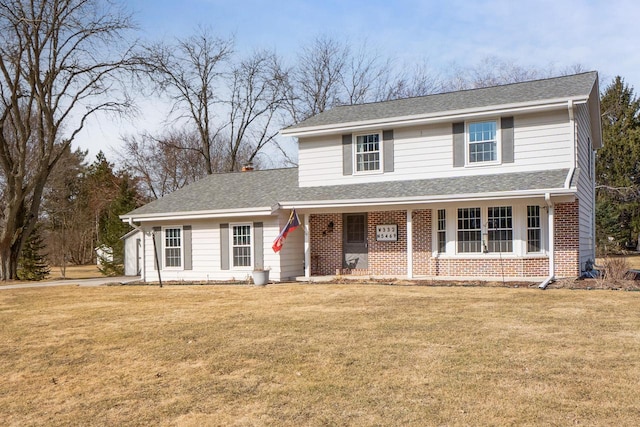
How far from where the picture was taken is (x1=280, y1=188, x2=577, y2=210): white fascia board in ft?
45.3

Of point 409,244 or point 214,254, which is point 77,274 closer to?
point 214,254

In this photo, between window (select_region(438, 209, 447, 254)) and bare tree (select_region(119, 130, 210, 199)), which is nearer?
window (select_region(438, 209, 447, 254))

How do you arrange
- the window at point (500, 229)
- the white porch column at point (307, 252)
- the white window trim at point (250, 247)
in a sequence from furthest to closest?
the white window trim at point (250, 247)
the white porch column at point (307, 252)
the window at point (500, 229)

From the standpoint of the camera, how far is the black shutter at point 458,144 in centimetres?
1652

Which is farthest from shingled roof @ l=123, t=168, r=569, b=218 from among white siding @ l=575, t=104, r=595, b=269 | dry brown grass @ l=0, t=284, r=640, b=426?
dry brown grass @ l=0, t=284, r=640, b=426

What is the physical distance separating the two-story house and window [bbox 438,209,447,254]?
0.14ft

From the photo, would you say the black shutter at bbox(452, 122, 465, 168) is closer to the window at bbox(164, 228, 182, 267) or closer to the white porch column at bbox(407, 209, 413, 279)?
the white porch column at bbox(407, 209, 413, 279)

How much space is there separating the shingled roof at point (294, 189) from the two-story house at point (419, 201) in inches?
3.3

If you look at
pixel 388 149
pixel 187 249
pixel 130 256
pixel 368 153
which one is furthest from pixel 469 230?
pixel 130 256

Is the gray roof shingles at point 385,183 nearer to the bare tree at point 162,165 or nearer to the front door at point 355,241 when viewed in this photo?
the front door at point 355,241

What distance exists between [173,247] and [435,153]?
963 centimetres

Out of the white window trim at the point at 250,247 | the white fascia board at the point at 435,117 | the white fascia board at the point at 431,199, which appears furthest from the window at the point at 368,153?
the white window trim at the point at 250,247

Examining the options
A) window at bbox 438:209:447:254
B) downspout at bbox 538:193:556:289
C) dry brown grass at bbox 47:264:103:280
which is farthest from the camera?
dry brown grass at bbox 47:264:103:280

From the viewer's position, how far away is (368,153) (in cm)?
1802
